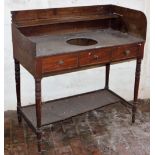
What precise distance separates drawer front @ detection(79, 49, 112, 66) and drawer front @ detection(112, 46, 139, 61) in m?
0.07

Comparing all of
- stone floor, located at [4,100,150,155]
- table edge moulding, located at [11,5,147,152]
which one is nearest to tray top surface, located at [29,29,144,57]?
table edge moulding, located at [11,5,147,152]

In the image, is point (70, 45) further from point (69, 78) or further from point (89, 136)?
point (89, 136)

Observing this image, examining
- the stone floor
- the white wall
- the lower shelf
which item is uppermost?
the white wall

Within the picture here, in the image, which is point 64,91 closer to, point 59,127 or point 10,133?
point 59,127

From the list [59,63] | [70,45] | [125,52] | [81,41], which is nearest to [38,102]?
[59,63]

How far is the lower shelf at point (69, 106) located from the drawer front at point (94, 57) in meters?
0.59

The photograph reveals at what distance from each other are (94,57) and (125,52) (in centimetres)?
32

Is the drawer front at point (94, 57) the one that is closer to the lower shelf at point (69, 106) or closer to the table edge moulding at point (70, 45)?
the table edge moulding at point (70, 45)

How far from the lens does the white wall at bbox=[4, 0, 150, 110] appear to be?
2.72 m

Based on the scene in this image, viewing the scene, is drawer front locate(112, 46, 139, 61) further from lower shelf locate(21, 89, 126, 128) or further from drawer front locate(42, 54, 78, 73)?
lower shelf locate(21, 89, 126, 128)

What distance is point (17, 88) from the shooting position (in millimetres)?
2660

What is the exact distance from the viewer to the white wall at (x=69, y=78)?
2.72 metres

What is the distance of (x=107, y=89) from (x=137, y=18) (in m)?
0.92
